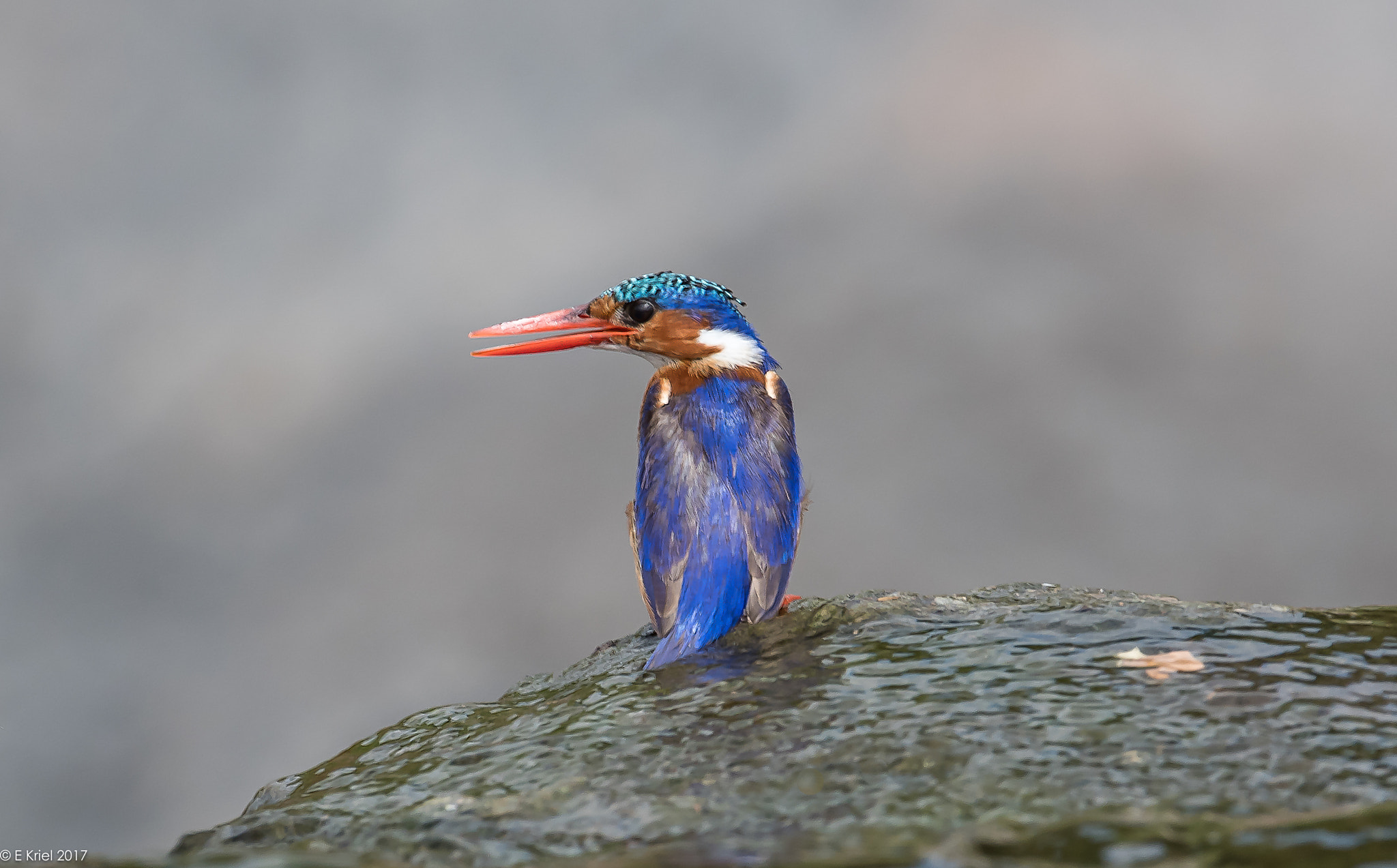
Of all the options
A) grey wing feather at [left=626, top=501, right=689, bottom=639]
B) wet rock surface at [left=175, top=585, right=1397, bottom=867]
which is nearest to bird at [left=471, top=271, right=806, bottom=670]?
grey wing feather at [left=626, top=501, right=689, bottom=639]

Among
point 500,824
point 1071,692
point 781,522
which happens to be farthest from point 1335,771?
point 781,522

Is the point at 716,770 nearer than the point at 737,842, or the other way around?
the point at 737,842

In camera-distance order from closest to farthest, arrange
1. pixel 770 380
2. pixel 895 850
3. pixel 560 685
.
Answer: pixel 895 850 < pixel 560 685 < pixel 770 380

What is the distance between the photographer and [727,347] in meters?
4.06

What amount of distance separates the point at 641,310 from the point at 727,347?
1.22 feet

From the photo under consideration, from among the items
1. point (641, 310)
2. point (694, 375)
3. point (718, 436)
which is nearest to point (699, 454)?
point (718, 436)

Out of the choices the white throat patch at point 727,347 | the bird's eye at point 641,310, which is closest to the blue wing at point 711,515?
the white throat patch at point 727,347

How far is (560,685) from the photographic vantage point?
329 centimetres

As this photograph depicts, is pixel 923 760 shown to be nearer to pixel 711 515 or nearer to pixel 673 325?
pixel 711 515

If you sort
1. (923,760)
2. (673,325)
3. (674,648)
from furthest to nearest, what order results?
(673,325) < (674,648) < (923,760)

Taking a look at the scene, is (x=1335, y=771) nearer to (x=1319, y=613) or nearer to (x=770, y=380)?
(x=1319, y=613)

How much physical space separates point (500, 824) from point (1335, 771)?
153cm

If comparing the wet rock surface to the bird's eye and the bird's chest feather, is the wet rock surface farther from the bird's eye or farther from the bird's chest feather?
the bird's eye

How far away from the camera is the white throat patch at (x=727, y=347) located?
4.05m
